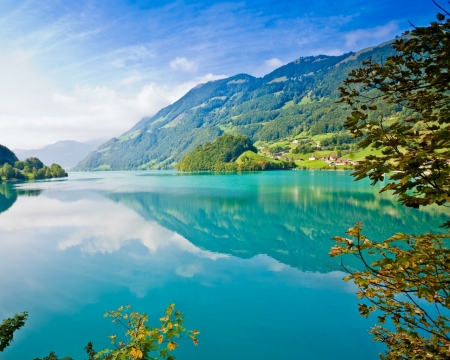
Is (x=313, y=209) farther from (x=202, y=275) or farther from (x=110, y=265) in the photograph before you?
(x=110, y=265)

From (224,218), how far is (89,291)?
20.3 meters

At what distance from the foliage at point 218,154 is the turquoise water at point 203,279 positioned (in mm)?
144612

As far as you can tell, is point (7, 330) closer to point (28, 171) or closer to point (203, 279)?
point (203, 279)

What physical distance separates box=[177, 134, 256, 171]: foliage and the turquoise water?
474ft

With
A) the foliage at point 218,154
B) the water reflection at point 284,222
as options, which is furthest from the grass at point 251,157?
the water reflection at point 284,222

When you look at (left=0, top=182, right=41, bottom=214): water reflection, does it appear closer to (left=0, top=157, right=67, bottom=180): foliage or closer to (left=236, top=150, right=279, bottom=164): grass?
(left=0, top=157, right=67, bottom=180): foliage

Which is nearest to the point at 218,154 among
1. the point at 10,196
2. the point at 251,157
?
the point at 251,157

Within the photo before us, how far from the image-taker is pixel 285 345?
1003 cm

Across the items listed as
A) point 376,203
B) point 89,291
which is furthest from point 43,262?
point 376,203

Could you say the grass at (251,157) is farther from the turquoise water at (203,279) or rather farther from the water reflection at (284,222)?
the turquoise water at (203,279)

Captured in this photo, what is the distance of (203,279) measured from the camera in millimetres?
16641

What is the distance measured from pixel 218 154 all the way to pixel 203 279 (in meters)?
173

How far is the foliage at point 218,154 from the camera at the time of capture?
18275 centimetres

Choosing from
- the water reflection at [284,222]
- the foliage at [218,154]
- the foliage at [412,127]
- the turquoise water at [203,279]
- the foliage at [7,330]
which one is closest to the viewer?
the foliage at [412,127]
